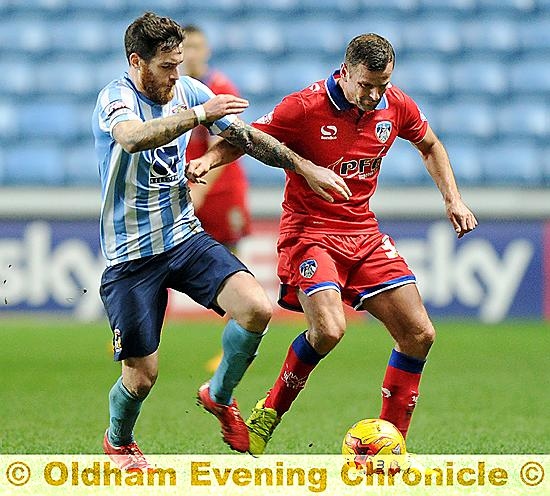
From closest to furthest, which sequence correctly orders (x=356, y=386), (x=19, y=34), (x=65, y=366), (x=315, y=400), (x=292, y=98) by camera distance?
(x=292, y=98) → (x=315, y=400) → (x=356, y=386) → (x=65, y=366) → (x=19, y=34)

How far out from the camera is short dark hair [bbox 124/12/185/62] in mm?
4875

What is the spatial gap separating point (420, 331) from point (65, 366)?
4.45 metres

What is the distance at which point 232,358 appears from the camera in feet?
17.3

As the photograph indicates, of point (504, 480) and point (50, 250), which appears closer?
point (504, 480)

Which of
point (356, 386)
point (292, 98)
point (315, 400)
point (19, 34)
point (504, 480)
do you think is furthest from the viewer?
point (19, 34)

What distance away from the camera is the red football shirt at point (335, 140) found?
554 cm

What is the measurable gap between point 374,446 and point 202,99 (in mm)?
1699

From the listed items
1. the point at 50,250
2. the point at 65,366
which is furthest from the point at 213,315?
the point at 65,366

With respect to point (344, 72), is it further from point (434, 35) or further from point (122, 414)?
point (434, 35)

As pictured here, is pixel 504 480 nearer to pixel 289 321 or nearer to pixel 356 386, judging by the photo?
pixel 356 386

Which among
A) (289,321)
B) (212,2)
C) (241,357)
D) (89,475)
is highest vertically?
(212,2)

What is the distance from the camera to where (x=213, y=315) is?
12.4 m

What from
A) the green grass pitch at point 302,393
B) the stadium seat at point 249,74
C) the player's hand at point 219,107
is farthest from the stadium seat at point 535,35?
the player's hand at point 219,107

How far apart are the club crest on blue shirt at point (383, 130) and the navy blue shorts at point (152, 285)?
945 millimetres
